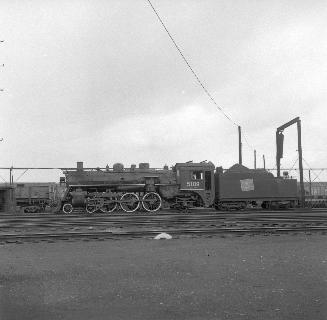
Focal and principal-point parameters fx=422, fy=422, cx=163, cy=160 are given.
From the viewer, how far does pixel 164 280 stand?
570 cm

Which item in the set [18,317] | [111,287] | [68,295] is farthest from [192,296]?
[18,317]

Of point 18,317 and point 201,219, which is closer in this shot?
point 18,317

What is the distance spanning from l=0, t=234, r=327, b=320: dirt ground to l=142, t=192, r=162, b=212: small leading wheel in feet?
39.3

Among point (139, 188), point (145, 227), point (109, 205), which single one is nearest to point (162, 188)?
point (139, 188)

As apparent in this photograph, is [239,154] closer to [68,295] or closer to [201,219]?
[201,219]

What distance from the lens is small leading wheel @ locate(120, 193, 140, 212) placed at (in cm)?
2105

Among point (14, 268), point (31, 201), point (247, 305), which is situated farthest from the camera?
point (31, 201)

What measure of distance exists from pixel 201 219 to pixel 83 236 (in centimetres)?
441

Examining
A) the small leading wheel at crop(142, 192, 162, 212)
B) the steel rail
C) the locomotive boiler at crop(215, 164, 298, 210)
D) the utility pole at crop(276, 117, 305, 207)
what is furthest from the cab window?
the steel rail

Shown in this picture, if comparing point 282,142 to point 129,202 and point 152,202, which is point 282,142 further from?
point 129,202

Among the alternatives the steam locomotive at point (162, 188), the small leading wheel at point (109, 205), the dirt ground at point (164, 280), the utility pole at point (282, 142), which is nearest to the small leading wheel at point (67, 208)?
the steam locomotive at point (162, 188)

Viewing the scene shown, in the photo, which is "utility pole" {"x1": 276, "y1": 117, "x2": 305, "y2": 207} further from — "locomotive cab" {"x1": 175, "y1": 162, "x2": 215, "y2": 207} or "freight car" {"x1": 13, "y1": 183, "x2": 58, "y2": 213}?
"freight car" {"x1": 13, "y1": 183, "x2": 58, "y2": 213}

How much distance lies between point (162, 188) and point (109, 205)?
285cm

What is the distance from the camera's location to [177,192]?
2194 centimetres
